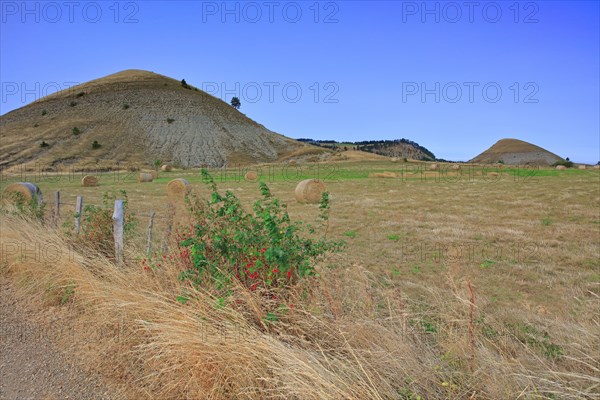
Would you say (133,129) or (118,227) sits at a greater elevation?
(133,129)

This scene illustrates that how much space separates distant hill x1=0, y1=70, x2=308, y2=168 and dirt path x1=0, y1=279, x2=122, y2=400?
63.0 meters

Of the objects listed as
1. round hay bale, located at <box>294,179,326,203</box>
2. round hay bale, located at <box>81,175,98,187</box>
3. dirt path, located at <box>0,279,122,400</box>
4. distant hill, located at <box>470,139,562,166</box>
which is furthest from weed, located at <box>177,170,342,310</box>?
distant hill, located at <box>470,139,562,166</box>

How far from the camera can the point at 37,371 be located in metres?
4.11

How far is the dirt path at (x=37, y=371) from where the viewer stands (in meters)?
3.72

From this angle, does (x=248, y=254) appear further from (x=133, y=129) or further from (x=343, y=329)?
(x=133, y=129)

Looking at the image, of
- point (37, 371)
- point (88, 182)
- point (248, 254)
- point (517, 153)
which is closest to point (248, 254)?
point (248, 254)

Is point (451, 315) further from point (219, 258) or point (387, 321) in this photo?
point (219, 258)

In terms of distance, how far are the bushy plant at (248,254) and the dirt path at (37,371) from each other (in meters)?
1.37

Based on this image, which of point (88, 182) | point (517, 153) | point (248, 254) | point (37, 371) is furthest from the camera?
point (517, 153)

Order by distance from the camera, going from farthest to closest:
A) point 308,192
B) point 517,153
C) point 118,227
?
1. point 517,153
2. point 308,192
3. point 118,227

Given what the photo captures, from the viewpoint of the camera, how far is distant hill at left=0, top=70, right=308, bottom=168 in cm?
7225

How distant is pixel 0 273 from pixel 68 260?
85.9 inches

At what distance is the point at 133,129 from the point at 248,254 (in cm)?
9080

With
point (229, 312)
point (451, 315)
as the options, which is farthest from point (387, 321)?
point (229, 312)
